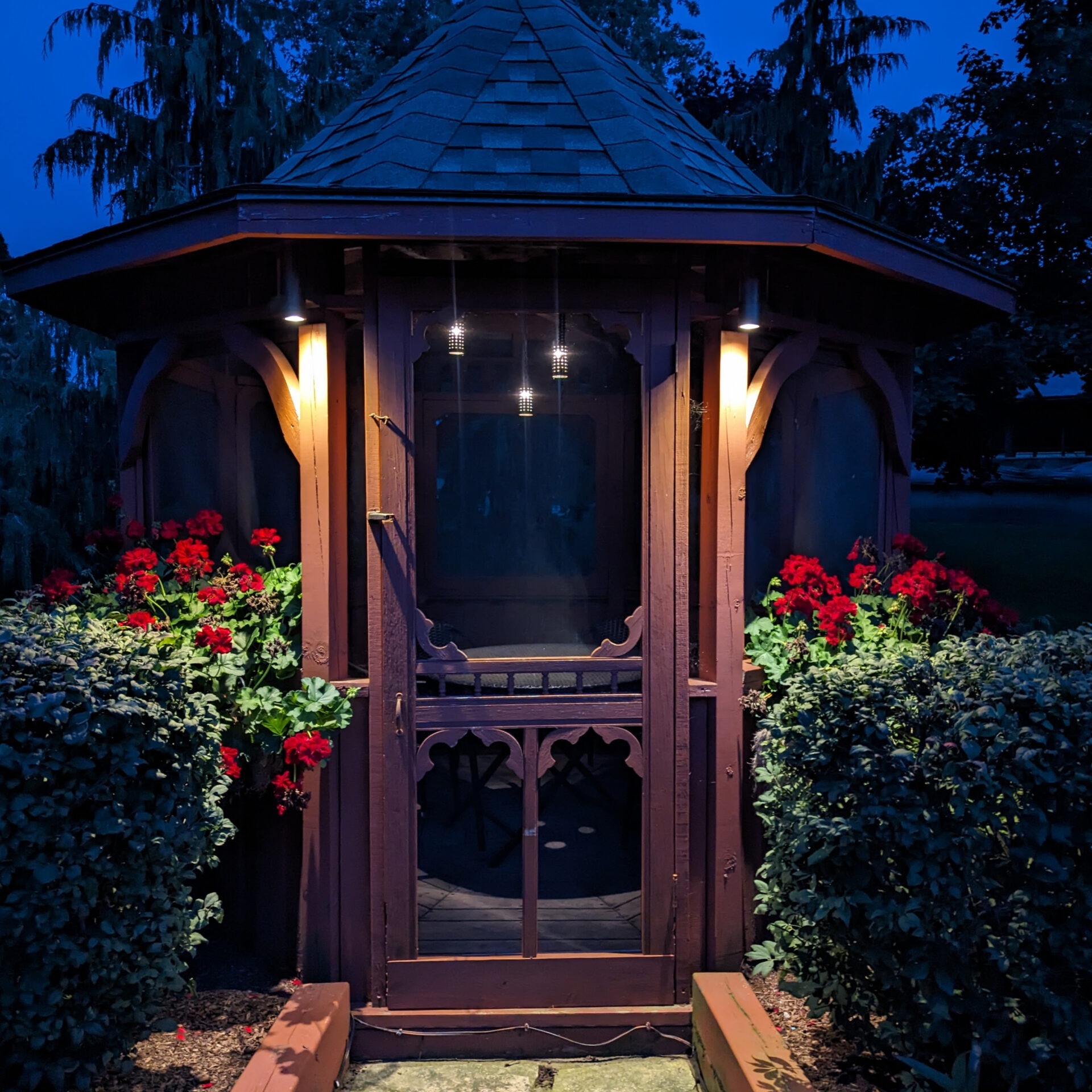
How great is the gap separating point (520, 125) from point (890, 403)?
230 centimetres

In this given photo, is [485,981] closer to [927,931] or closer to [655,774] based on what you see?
[655,774]

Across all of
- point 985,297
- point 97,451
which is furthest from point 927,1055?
point 97,451

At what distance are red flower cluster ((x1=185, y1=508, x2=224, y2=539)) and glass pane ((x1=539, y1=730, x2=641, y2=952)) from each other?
1.93 metres

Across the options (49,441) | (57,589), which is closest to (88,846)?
(57,589)

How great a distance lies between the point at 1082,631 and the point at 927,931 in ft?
4.27

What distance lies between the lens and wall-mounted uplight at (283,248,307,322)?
3.52m

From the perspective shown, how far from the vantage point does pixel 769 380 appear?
385 cm

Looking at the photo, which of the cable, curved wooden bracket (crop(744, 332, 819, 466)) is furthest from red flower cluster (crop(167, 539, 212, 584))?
curved wooden bracket (crop(744, 332, 819, 466))

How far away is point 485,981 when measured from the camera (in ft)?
12.0

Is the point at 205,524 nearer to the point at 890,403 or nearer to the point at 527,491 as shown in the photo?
the point at 527,491

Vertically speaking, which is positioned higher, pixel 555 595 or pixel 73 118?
pixel 73 118

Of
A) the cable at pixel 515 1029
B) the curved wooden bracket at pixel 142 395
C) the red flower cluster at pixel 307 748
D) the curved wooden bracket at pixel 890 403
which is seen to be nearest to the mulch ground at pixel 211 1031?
the cable at pixel 515 1029

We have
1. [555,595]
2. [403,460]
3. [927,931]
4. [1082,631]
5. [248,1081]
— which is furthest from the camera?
[555,595]

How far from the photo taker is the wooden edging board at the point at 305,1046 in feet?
9.36
